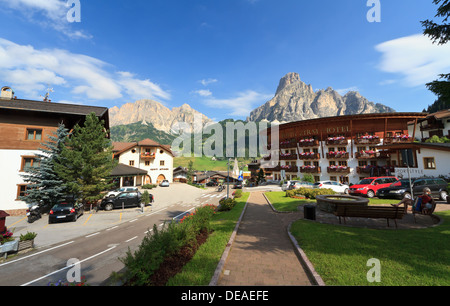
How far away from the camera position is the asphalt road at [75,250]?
21.9ft

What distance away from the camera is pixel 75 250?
924 centimetres

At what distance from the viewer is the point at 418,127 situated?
1479 inches

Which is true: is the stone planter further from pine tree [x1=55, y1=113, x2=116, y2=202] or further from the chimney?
the chimney

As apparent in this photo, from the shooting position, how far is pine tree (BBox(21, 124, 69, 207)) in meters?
17.4

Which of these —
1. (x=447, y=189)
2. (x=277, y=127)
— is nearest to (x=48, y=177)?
(x=447, y=189)

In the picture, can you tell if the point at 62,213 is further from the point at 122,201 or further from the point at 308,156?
the point at 308,156

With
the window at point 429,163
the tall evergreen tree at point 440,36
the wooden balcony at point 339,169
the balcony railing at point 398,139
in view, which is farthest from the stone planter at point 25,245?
the balcony railing at point 398,139

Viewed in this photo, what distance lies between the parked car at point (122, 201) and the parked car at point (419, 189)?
79.9ft

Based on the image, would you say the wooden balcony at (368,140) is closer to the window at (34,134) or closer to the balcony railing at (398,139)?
the balcony railing at (398,139)

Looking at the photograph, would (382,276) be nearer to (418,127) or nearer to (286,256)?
(286,256)

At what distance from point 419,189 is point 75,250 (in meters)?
24.1
